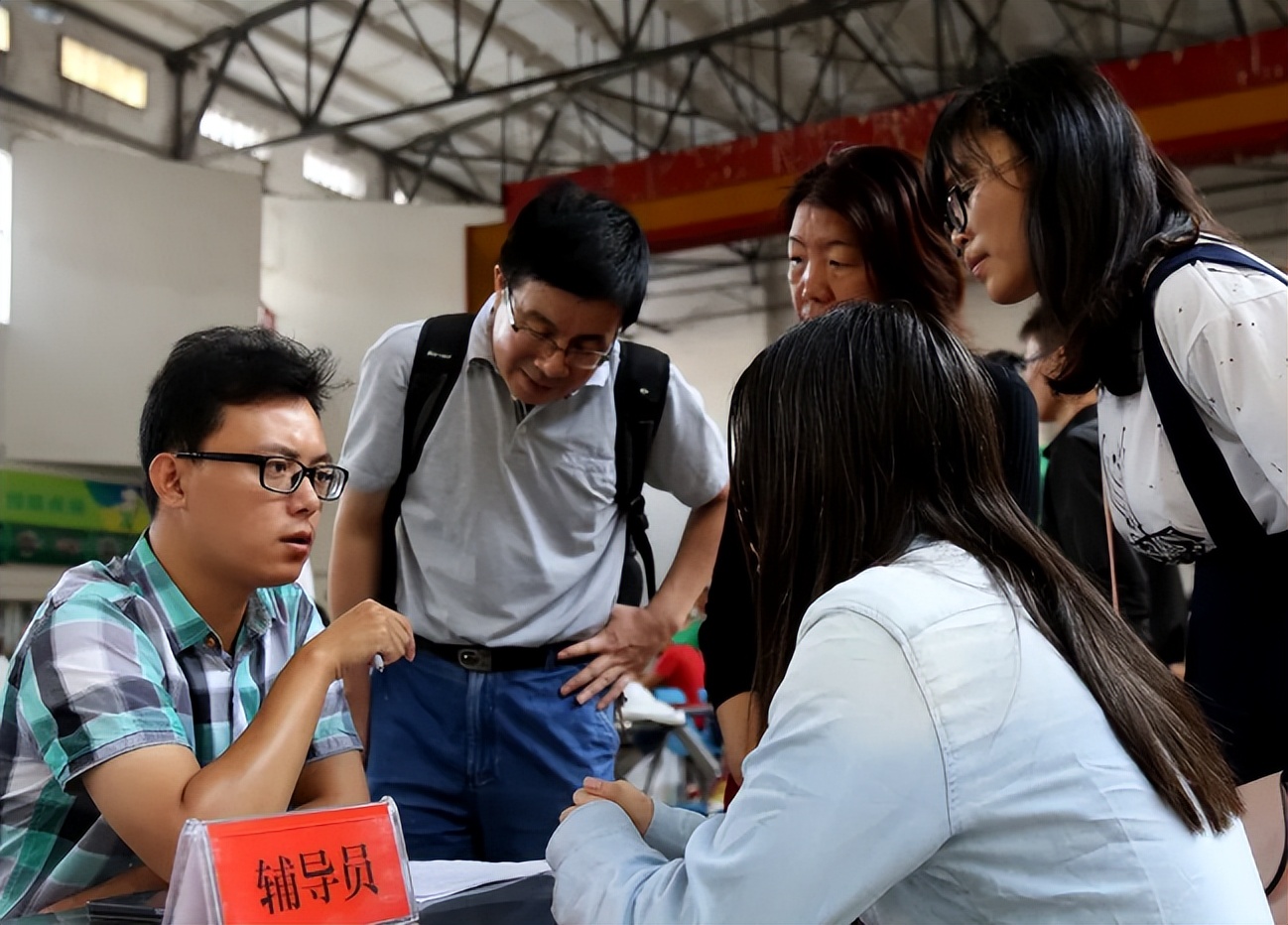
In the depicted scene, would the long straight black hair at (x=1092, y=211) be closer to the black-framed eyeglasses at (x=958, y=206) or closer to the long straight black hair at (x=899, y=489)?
the black-framed eyeglasses at (x=958, y=206)

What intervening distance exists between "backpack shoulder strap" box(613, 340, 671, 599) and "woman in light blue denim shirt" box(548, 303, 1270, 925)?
31.7 inches

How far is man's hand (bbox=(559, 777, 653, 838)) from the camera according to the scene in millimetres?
840

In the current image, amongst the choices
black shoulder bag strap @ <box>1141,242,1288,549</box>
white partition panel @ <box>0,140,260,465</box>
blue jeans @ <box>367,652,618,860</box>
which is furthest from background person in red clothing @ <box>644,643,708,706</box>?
black shoulder bag strap @ <box>1141,242,1288,549</box>

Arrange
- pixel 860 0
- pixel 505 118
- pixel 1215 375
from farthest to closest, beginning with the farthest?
1. pixel 505 118
2. pixel 860 0
3. pixel 1215 375

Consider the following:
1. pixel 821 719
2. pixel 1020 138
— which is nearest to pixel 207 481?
pixel 821 719

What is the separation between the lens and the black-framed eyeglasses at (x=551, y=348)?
1.47 meters

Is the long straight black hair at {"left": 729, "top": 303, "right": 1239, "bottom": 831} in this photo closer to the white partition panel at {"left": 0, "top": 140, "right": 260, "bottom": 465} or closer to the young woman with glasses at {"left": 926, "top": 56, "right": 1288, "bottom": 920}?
the young woman with glasses at {"left": 926, "top": 56, "right": 1288, "bottom": 920}

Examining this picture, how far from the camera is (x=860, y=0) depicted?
6.57 metres

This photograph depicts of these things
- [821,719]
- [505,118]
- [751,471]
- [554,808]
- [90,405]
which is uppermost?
[505,118]

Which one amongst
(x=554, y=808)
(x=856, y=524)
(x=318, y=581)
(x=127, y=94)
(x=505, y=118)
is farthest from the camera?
(x=505, y=118)

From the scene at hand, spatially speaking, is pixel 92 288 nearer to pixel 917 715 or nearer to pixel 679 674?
pixel 679 674

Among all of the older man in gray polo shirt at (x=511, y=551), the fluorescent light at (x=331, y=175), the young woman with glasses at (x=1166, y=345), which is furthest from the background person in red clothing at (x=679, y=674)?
the young woman with glasses at (x=1166, y=345)

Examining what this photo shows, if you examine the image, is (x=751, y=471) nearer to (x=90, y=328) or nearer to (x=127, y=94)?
(x=90, y=328)

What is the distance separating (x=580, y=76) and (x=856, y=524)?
6.59 metres
